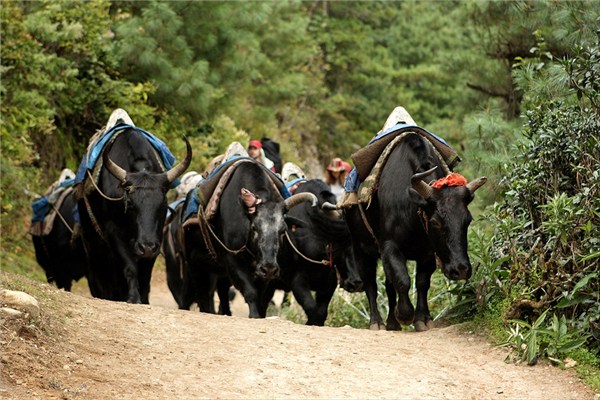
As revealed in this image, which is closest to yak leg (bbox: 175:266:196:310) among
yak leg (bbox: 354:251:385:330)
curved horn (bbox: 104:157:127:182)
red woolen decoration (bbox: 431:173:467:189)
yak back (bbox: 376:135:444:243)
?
curved horn (bbox: 104:157:127:182)

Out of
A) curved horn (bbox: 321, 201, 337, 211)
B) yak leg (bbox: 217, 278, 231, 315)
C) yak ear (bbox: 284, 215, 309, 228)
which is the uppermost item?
curved horn (bbox: 321, 201, 337, 211)

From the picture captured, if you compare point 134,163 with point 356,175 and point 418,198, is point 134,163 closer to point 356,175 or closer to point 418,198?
point 356,175

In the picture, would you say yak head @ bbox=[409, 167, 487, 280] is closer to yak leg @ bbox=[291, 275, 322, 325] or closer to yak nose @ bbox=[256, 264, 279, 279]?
yak nose @ bbox=[256, 264, 279, 279]

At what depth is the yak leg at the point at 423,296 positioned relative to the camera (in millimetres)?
10796

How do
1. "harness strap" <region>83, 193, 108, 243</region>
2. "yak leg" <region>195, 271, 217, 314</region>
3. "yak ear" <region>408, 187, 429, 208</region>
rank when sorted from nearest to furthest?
1. "yak ear" <region>408, 187, 429, 208</region>
2. "harness strap" <region>83, 193, 108, 243</region>
3. "yak leg" <region>195, 271, 217, 314</region>

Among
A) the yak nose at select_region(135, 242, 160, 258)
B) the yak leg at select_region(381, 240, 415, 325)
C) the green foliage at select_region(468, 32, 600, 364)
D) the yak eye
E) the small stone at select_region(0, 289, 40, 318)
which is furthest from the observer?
the yak nose at select_region(135, 242, 160, 258)

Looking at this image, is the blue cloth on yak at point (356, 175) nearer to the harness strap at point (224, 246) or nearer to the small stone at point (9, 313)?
the harness strap at point (224, 246)

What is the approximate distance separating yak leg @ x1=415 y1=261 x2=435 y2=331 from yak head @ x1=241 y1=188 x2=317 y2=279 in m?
1.58

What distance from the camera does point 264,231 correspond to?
11.8 metres

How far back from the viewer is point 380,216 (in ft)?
36.2

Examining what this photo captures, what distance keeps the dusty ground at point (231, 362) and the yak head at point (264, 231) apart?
1.69m

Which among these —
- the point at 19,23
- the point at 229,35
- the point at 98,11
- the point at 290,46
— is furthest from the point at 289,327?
the point at 290,46

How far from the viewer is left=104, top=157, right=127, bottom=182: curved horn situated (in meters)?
12.4

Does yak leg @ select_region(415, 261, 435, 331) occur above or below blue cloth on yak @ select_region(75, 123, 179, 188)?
below
